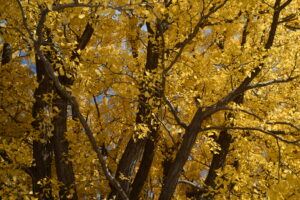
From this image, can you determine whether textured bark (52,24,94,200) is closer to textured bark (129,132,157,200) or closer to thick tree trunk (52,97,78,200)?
thick tree trunk (52,97,78,200)

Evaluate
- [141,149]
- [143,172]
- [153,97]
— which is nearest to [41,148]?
[141,149]

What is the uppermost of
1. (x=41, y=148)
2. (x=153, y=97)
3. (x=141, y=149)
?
(x=153, y=97)

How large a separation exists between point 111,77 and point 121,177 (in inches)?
80.5

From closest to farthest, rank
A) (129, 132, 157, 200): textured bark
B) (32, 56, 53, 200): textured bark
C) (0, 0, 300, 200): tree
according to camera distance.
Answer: (0, 0, 300, 200): tree
(32, 56, 53, 200): textured bark
(129, 132, 157, 200): textured bark

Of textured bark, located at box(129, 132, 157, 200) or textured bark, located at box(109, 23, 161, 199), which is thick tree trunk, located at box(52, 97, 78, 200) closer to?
textured bark, located at box(109, 23, 161, 199)

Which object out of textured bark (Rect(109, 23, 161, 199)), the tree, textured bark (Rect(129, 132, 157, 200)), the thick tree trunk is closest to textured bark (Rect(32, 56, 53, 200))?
the tree

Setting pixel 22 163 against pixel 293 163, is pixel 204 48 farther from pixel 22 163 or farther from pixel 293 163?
pixel 22 163

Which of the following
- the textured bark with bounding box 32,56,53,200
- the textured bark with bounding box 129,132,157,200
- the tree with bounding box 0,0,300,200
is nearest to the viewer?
the tree with bounding box 0,0,300,200

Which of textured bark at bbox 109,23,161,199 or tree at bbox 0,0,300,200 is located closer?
tree at bbox 0,0,300,200

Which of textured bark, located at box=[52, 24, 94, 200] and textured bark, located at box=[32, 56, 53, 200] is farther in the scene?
textured bark, located at box=[32, 56, 53, 200]

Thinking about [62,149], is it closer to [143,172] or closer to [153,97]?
[143,172]

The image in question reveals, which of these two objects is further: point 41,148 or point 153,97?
point 41,148

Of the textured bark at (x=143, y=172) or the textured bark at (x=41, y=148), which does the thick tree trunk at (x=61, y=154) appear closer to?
the textured bark at (x=41, y=148)

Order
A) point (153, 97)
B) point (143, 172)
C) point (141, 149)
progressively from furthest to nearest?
1. point (143, 172)
2. point (141, 149)
3. point (153, 97)
